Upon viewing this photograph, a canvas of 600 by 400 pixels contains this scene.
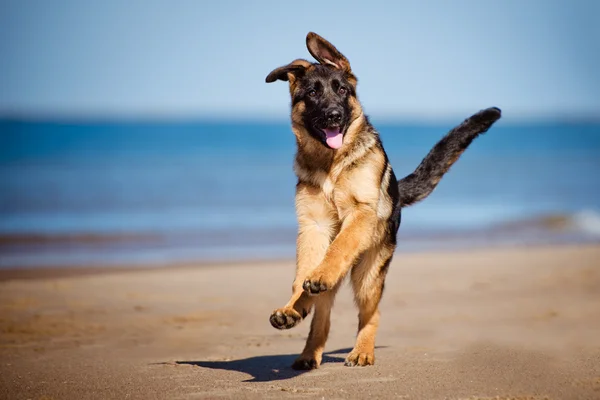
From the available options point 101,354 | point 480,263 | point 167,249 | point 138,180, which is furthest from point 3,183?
point 101,354

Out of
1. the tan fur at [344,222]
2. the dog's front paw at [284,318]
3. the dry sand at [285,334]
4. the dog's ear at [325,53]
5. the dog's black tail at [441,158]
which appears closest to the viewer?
the dog's front paw at [284,318]

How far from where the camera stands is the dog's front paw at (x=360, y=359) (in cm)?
606

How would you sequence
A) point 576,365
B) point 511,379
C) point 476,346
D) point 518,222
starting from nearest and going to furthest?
point 511,379 < point 576,365 < point 476,346 < point 518,222

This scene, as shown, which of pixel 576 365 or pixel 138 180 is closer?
pixel 576 365

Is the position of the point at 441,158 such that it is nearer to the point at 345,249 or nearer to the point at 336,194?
the point at 336,194

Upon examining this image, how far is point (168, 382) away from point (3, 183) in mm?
21363

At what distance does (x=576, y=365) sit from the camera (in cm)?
589

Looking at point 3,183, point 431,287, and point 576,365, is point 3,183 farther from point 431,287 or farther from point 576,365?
point 576,365

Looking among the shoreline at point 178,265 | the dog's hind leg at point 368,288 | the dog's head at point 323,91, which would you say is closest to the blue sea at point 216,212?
the shoreline at point 178,265

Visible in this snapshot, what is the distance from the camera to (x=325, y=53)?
649 centimetres

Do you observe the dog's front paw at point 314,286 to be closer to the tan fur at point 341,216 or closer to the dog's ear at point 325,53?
the tan fur at point 341,216

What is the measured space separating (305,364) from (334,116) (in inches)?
74.6

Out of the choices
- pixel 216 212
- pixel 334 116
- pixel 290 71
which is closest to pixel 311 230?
pixel 334 116

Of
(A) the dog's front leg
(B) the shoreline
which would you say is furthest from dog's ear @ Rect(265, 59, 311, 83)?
(B) the shoreline
